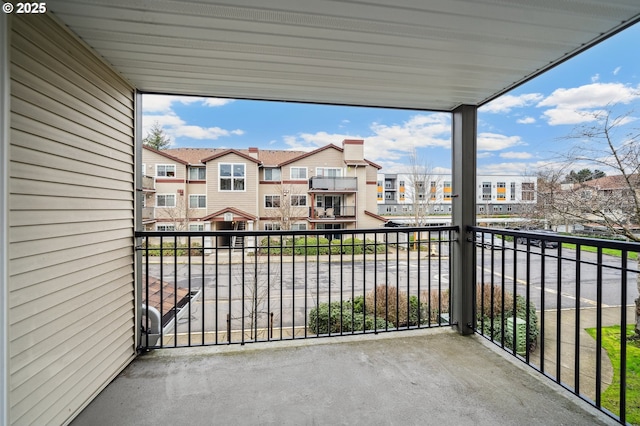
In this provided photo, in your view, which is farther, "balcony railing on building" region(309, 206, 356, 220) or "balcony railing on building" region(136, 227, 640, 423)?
"balcony railing on building" region(309, 206, 356, 220)

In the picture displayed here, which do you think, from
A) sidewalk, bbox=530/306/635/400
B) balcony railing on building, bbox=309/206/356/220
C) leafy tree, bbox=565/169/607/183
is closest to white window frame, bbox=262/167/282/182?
balcony railing on building, bbox=309/206/356/220

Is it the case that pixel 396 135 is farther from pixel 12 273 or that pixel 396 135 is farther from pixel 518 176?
pixel 12 273

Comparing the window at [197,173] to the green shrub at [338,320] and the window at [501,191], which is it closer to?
the green shrub at [338,320]

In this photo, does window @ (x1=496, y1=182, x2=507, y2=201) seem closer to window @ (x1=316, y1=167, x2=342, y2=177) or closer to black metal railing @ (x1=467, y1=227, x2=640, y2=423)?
black metal railing @ (x1=467, y1=227, x2=640, y2=423)

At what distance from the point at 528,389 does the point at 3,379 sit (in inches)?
105

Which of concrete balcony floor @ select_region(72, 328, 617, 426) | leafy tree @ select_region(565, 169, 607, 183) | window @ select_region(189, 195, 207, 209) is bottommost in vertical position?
concrete balcony floor @ select_region(72, 328, 617, 426)

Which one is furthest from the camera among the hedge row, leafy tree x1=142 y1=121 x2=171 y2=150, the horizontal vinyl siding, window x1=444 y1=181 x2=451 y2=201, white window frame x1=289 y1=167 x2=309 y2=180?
leafy tree x1=142 y1=121 x2=171 y2=150

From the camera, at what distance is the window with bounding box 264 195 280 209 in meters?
3.49

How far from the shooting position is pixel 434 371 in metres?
1.94

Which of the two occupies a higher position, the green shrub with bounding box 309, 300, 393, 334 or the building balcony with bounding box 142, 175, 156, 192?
the building balcony with bounding box 142, 175, 156, 192

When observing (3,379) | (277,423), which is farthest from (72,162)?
(277,423)

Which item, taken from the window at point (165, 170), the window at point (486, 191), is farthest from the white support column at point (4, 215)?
the window at point (486, 191)

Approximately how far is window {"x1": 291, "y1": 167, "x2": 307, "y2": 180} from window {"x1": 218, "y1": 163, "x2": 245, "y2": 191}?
68cm

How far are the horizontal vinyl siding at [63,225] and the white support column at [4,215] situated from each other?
44mm
